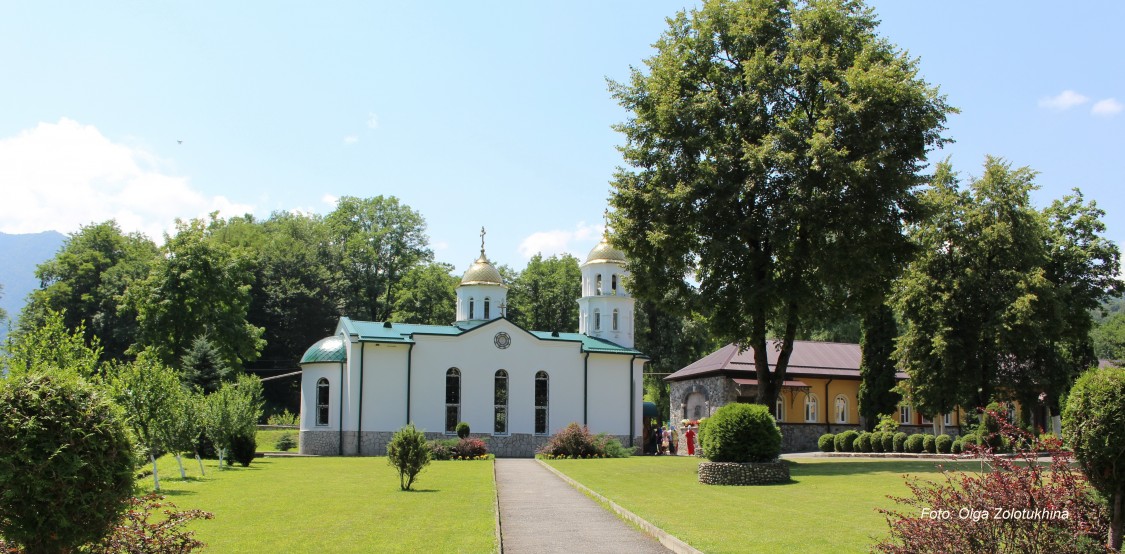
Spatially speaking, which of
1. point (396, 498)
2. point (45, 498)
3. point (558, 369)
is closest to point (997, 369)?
point (558, 369)

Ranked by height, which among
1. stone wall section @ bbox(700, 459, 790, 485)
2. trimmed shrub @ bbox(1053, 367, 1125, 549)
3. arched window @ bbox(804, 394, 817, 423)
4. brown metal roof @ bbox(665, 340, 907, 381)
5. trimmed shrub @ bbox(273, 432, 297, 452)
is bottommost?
trimmed shrub @ bbox(273, 432, 297, 452)

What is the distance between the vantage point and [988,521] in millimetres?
7359

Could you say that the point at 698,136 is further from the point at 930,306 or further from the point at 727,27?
the point at 930,306

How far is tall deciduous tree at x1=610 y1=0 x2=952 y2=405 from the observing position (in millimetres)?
23156

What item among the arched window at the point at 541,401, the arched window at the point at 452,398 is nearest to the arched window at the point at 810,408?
the arched window at the point at 541,401

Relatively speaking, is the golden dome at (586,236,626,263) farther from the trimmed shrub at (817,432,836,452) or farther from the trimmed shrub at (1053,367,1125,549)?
the trimmed shrub at (1053,367,1125,549)

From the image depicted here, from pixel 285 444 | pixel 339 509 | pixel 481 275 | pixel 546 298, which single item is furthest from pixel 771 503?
pixel 546 298

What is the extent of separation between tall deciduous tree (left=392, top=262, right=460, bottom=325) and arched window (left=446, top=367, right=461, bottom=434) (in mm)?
21696

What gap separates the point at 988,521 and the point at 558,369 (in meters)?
33.3

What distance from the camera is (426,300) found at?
62.3 m

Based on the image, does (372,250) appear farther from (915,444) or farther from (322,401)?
(915,444)

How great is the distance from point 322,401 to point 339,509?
2398 cm

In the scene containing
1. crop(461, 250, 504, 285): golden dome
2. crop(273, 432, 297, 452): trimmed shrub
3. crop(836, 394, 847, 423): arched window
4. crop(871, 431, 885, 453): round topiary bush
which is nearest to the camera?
crop(871, 431, 885, 453): round topiary bush

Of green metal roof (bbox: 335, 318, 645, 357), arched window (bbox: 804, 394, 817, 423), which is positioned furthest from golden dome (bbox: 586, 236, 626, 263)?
arched window (bbox: 804, 394, 817, 423)
